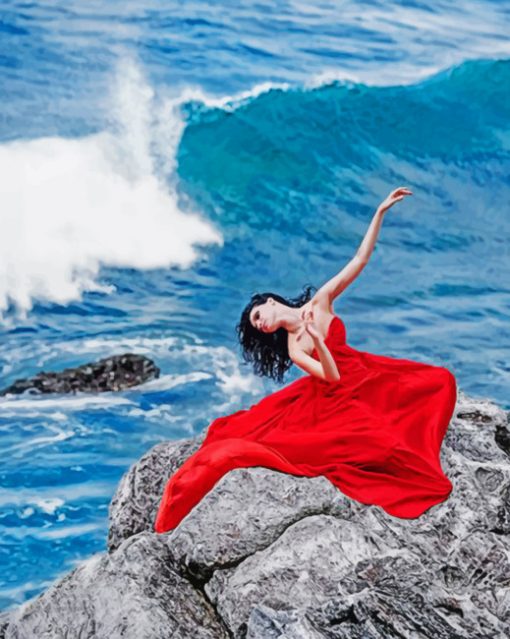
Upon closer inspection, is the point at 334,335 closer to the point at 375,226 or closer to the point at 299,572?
the point at 375,226

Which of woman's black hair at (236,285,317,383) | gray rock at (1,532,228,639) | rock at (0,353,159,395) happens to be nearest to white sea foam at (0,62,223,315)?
rock at (0,353,159,395)

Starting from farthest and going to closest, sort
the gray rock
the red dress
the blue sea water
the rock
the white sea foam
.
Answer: the white sea foam < the blue sea water < the rock < the red dress < the gray rock

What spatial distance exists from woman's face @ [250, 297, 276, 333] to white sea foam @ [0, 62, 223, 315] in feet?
7.48

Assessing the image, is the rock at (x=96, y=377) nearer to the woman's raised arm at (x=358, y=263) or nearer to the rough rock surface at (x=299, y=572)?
the woman's raised arm at (x=358, y=263)

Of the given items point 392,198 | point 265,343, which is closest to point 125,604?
point 265,343

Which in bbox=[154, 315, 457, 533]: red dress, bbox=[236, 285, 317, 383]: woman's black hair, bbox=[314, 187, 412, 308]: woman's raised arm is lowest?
bbox=[154, 315, 457, 533]: red dress

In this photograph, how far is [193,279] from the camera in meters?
6.25

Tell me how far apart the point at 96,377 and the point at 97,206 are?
1.03 m

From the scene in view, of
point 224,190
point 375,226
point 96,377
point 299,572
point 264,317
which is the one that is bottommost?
point 96,377

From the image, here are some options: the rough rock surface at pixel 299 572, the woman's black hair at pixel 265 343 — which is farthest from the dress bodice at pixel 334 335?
the rough rock surface at pixel 299 572

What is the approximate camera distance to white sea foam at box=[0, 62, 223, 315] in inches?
242

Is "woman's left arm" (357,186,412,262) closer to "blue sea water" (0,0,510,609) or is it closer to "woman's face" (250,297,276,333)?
"woman's face" (250,297,276,333)

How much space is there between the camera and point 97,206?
20.8ft

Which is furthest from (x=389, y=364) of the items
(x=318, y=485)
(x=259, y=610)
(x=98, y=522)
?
(x=98, y=522)
